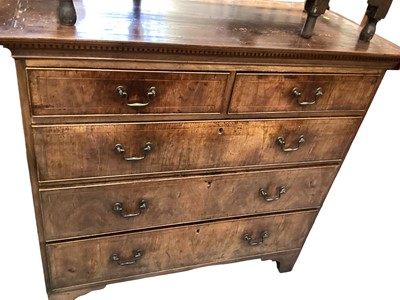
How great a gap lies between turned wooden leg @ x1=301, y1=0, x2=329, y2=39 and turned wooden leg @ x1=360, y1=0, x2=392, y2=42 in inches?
8.0

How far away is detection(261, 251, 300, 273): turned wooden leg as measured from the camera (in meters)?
1.92

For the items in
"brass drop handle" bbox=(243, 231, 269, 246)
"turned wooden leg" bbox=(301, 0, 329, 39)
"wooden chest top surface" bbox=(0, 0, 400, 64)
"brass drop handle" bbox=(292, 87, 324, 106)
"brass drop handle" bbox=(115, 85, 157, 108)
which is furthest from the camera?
"brass drop handle" bbox=(243, 231, 269, 246)

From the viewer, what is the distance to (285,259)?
1.97 m

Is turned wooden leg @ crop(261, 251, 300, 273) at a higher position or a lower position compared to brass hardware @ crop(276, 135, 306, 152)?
lower

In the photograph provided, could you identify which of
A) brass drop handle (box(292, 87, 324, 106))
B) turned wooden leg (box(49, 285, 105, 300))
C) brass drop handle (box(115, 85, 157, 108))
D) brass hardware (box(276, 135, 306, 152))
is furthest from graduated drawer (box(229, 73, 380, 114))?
turned wooden leg (box(49, 285, 105, 300))

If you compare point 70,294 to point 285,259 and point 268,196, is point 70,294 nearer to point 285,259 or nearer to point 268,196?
point 268,196

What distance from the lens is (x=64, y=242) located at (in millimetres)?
1405

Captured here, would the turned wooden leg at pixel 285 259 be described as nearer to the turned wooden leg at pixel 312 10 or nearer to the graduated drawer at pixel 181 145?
the graduated drawer at pixel 181 145

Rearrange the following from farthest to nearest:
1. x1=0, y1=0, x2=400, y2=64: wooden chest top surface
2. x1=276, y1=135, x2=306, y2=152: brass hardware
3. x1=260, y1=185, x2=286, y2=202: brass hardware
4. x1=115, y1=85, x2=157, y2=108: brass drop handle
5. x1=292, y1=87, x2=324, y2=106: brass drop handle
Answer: x1=260, y1=185, x2=286, y2=202: brass hardware → x1=276, y1=135, x2=306, y2=152: brass hardware → x1=292, y1=87, x2=324, y2=106: brass drop handle → x1=115, y1=85, x2=157, y2=108: brass drop handle → x1=0, y1=0, x2=400, y2=64: wooden chest top surface

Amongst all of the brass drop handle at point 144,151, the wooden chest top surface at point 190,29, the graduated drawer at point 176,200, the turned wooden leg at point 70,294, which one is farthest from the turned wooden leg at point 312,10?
the turned wooden leg at point 70,294

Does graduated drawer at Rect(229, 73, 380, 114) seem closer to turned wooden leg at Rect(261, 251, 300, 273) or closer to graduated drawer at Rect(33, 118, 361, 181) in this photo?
graduated drawer at Rect(33, 118, 361, 181)

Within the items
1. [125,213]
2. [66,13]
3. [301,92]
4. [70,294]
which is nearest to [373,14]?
[301,92]

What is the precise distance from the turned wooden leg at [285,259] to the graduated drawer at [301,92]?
0.87 meters

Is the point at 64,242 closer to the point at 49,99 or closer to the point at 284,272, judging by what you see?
the point at 49,99
